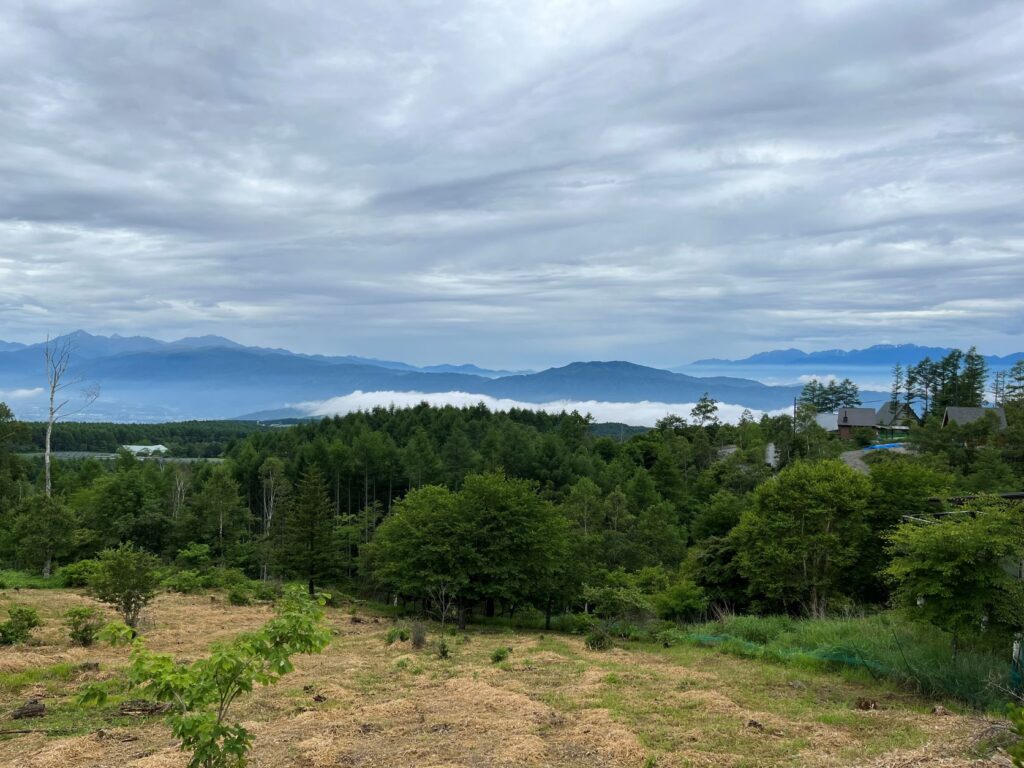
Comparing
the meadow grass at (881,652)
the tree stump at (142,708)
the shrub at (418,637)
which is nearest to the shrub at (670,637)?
the meadow grass at (881,652)

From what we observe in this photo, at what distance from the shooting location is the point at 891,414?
117375 mm

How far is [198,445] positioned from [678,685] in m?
155

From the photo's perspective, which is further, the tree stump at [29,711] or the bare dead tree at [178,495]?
the bare dead tree at [178,495]

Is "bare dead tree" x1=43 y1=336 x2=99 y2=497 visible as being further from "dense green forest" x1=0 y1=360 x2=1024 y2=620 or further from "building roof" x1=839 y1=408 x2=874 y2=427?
"building roof" x1=839 y1=408 x2=874 y2=427

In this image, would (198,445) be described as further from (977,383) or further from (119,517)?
(977,383)

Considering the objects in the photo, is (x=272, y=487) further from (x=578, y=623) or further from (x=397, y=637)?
(x=397, y=637)

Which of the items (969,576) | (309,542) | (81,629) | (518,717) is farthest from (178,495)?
(969,576)

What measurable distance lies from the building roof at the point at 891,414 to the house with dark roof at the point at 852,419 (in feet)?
4.28

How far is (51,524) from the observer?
36844mm

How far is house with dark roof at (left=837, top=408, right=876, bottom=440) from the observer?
114 metres

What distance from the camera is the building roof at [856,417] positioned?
11458cm

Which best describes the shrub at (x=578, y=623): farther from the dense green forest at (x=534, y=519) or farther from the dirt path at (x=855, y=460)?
the dirt path at (x=855, y=460)

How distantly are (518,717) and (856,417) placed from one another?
120469 mm

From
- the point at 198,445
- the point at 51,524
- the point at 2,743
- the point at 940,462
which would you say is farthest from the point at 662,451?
the point at 198,445
